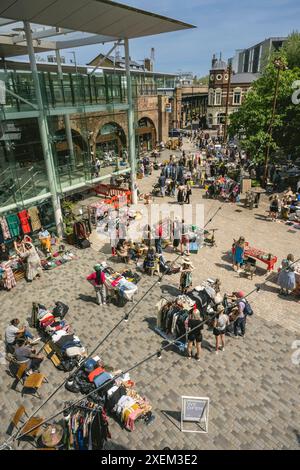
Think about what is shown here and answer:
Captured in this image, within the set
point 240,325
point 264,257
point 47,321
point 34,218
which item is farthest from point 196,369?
point 34,218

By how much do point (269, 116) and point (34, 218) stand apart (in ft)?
68.3

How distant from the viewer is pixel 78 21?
14992mm

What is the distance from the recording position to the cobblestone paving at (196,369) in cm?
741

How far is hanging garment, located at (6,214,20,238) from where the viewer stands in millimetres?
15163

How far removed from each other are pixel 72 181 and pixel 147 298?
9291 mm

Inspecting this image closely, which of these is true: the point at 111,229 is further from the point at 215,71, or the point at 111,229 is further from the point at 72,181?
the point at 215,71

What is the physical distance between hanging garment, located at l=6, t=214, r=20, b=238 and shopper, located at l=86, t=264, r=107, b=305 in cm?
589

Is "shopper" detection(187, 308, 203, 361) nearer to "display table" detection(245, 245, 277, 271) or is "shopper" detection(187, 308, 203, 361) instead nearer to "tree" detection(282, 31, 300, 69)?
"display table" detection(245, 245, 277, 271)

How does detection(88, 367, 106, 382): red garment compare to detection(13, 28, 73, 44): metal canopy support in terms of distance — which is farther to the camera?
detection(13, 28, 73, 44): metal canopy support

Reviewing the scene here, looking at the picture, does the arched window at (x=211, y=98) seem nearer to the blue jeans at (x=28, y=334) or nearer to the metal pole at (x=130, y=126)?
the metal pole at (x=130, y=126)

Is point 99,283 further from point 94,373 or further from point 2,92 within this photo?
point 2,92

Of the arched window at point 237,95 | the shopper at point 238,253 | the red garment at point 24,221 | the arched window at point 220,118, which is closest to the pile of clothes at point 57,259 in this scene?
the red garment at point 24,221

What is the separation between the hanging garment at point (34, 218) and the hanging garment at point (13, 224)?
860 mm

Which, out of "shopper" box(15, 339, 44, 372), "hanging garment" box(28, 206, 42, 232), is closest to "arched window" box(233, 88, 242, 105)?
"hanging garment" box(28, 206, 42, 232)
